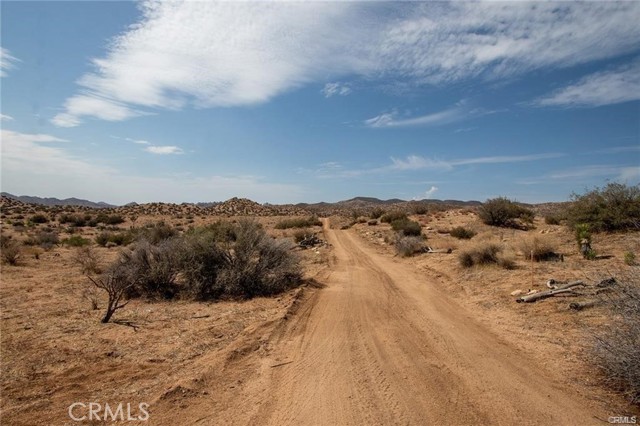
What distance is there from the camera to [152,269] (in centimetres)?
1142

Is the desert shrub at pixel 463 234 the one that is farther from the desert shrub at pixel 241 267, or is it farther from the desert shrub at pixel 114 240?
the desert shrub at pixel 114 240

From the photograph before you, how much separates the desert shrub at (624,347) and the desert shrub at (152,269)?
34.2ft

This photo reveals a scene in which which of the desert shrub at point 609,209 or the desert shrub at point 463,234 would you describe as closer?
the desert shrub at point 609,209

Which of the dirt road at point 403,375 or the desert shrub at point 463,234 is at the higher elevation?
the desert shrub at point 463,234

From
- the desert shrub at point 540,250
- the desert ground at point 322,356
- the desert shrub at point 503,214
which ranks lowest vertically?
the desert ground at point 322,356

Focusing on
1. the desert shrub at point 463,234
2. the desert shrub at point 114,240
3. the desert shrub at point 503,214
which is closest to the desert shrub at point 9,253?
the desert shrub at point 114,240

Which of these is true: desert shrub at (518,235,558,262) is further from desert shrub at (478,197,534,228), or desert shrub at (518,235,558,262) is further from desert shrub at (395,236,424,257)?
desert shrub at (478,197,534,228)

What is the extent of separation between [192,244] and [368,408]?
8874mm

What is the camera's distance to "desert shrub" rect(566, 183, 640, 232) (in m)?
16.8

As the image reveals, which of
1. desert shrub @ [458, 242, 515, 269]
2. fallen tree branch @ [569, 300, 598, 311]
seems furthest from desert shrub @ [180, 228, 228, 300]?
fallen tree branch @ [569, 300, 598, 311]

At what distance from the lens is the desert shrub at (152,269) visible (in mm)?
11352

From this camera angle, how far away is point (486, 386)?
542 centimetres

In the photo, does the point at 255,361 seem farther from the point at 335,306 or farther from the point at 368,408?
the point at 335,306

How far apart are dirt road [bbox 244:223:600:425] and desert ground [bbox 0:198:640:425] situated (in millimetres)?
26
